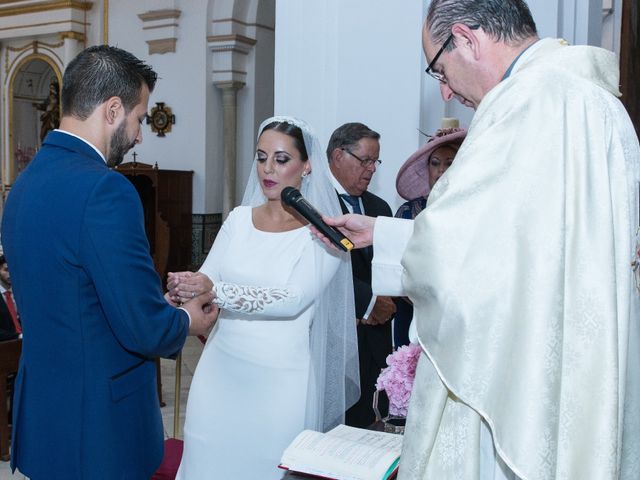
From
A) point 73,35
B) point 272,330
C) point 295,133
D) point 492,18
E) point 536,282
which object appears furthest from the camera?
point 73,35

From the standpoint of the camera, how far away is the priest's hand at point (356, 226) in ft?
6.59

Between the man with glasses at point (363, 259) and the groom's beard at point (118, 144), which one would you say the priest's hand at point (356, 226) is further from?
the man with glasses at point (363, 259)

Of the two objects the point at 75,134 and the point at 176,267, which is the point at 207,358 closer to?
the point at 75,134

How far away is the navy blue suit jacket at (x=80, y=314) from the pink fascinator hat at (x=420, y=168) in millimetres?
1566

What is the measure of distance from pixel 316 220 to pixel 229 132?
8.82 metres

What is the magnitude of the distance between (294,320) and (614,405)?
134cm

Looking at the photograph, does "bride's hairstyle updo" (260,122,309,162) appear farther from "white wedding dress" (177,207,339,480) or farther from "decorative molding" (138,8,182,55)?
"decorative molding" (138,8,182,55)


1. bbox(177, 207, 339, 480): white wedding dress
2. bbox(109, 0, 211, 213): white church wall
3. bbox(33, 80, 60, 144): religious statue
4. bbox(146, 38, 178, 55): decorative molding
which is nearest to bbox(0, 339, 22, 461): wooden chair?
bbox(177, 207, 339, 480): white wedding dress

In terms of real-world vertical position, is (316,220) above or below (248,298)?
above

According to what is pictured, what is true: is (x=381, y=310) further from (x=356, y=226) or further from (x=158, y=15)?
(x=158, y=15)

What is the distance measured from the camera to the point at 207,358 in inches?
104

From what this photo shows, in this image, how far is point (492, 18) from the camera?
5.15ft

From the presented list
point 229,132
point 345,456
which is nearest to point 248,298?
point 345,456

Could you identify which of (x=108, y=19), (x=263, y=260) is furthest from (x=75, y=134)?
(x=108, y=19)
